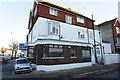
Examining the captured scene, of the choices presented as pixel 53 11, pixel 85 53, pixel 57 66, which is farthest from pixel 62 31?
pixel 85 53

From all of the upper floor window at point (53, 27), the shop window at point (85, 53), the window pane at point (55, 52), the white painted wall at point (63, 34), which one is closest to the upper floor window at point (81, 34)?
the white painted wall at point (63, 34)

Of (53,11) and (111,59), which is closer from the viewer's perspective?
(53,11)

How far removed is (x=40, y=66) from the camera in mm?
10781

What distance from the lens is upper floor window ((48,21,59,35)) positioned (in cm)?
1206

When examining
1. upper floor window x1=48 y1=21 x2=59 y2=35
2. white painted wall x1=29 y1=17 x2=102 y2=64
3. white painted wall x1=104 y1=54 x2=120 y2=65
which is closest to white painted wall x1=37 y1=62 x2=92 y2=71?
white painted wall x1=29 y1=17 x2=102 y2=64

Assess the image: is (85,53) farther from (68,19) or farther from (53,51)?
(68,19)

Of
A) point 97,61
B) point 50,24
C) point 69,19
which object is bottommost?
point 97,61

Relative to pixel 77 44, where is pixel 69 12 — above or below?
above

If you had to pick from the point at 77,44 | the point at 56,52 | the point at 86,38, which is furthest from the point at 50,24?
the point at 86,38

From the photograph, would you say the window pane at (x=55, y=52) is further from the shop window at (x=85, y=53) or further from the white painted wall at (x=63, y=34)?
the shop window at (x=85, y=53)

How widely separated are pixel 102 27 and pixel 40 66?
77.6ft

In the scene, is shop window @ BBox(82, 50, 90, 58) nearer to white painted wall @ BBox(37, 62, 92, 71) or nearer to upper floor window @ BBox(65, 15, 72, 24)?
white painted wall @ BBox(37, 62, 92, 71)

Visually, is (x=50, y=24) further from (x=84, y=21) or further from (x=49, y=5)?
(x=84, y=21)

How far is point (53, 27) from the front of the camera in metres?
12.5
